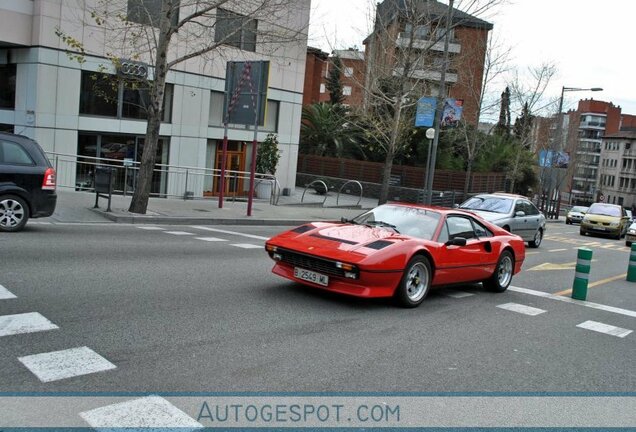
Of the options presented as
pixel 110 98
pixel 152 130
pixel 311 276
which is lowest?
pixel 311 276

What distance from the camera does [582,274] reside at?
986 cm

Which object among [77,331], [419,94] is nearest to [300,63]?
[419,94]

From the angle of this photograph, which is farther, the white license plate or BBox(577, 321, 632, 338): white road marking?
BBox(577, 321, 632, 338): white road marking

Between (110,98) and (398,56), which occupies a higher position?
(398,56)

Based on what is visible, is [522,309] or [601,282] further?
[601,282]

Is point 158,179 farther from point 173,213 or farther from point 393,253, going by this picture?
point 393,253

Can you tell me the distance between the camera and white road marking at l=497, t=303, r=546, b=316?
8578mm

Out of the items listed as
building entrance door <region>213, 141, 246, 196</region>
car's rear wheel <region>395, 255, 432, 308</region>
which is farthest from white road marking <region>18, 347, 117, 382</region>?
building entrance door <region>213, 141, 246, 196</region>

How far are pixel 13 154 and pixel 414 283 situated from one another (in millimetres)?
7527

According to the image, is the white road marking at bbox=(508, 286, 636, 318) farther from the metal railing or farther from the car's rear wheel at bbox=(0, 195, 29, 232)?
the metal railing

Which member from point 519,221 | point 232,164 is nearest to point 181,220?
point 519,221

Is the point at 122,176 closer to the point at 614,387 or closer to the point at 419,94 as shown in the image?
the point at 419,94

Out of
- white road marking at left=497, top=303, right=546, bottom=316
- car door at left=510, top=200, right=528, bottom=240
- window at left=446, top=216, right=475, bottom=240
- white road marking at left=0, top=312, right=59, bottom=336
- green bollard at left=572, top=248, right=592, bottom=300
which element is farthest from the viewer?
car door at left=510, top=200, right=528, bottom=240

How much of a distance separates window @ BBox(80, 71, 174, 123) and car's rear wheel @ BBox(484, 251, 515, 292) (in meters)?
14.4
